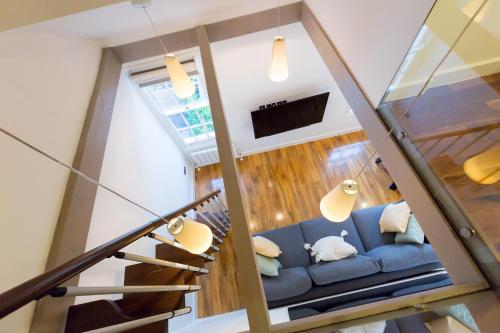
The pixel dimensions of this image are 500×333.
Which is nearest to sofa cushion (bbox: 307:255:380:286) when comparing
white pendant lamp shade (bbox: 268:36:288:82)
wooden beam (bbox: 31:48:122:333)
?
white pendant lamp shade (bbox: 268:36:288:82)

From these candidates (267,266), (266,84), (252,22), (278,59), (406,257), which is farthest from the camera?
(266,84)

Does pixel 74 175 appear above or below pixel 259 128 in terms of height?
below

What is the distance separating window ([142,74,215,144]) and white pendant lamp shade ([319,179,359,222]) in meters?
2.53

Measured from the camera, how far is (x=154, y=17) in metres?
2.28

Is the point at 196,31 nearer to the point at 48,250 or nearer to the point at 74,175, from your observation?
the point at 74,175

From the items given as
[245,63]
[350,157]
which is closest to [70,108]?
[245,63]

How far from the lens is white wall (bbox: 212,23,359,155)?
304cm

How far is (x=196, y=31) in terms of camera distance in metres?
2.40

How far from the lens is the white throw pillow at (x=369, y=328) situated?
0.91 metres

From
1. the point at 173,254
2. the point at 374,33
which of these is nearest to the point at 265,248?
the point at 173,254

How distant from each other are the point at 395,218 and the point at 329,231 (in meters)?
0.81

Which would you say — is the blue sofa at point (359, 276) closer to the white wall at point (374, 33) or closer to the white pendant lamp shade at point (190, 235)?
the white pendant lamp shade at point (190, 235)

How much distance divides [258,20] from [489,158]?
2.30 meters

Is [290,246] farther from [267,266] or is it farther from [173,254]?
[173,254]
